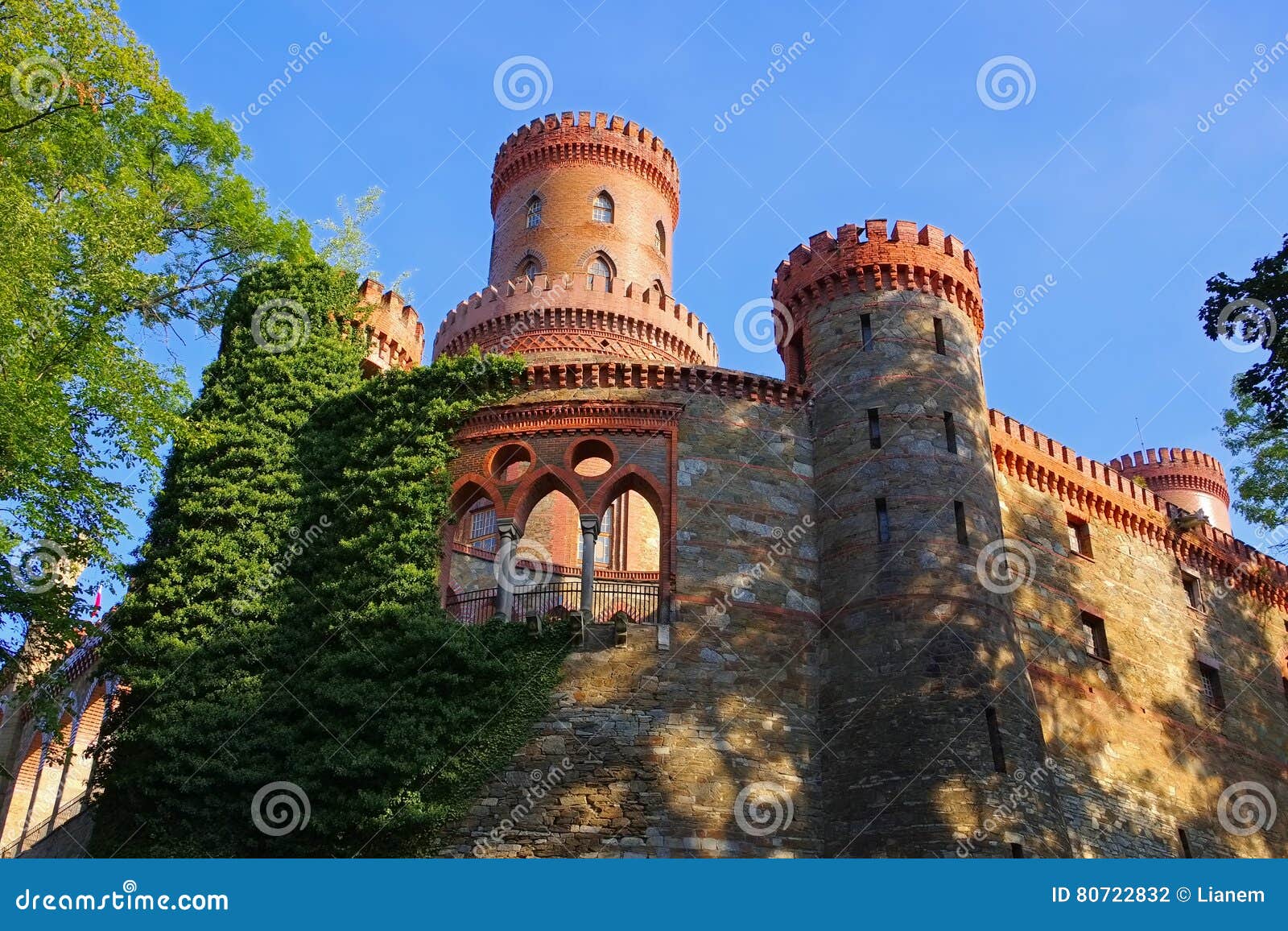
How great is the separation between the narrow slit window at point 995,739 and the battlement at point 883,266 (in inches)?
355

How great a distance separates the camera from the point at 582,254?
32.1 m

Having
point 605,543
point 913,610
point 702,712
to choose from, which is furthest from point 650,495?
point 605,543

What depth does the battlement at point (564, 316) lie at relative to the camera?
29.5 metres

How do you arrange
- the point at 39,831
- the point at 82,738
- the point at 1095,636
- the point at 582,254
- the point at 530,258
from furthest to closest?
the point at 530,258, the point at 582,254, the point at 82,738, the point at 39,831, the point at 1095,636

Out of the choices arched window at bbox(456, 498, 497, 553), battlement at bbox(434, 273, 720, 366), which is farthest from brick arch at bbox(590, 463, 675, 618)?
battlement at bbox(434, 273, 720, 366)

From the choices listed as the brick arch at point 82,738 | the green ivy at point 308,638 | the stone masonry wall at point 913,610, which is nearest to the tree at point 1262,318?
the stone masonry wall at point 913,610

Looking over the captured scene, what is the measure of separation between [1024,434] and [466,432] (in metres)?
12.5

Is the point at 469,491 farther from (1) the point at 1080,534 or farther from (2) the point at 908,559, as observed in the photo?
(1) the point at 1080,534

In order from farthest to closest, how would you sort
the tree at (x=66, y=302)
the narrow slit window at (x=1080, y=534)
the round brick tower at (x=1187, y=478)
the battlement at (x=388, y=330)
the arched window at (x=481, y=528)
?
the round brick tower at (x=1187, y=478)
the arched window at (x=481, y=528)
the narrow slit window at (x=1080, y=534)
the battlement at (x=388, y=330)
the tree at (x=66, y=302)

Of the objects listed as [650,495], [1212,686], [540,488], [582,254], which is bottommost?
[1212,686]

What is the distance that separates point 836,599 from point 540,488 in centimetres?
578

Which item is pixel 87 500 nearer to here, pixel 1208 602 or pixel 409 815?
pixel 409 815

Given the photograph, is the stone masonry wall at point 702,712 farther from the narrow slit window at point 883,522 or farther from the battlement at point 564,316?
the battlement at point 564,316

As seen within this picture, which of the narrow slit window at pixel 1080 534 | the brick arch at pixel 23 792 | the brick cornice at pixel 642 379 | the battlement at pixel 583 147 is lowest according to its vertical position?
the brick arch at pixel 23 792
